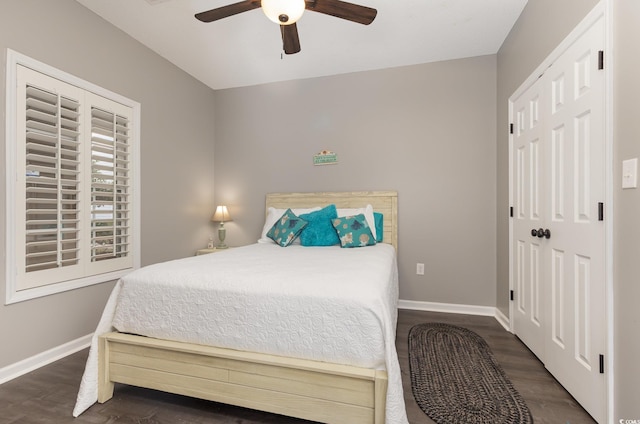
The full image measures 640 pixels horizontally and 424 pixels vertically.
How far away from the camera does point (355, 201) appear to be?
3373mm

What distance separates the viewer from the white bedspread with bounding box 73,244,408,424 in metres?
1.27

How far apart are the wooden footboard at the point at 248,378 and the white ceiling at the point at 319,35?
98.2 inches

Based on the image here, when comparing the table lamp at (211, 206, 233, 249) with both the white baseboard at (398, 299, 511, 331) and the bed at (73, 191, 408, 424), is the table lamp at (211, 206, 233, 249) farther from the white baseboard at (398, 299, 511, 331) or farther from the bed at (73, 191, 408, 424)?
the white baseboard at (398, 299, 511, 331)

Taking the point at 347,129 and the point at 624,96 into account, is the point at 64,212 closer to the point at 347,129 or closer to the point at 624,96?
the point at 347,129

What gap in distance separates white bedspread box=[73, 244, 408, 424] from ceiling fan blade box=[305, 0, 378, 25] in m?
1.59

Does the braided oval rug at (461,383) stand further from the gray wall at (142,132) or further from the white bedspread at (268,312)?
the gray wall at (142,132)

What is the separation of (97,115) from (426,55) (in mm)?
3196

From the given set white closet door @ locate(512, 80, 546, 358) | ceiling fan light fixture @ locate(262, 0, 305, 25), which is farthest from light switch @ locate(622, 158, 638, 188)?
ceiling fan light fixture @ locate(262, 0, 305, 25)

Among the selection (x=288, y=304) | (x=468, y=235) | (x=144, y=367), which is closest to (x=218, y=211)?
(x=144, y=367)

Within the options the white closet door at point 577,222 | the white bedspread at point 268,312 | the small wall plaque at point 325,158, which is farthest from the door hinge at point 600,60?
the small wall plaque at point 325,158

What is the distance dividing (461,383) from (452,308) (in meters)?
1.45

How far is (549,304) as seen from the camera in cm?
191

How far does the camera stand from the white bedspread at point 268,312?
4.17ft

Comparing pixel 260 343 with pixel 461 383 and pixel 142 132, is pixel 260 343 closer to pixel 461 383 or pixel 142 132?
pixel 461 383
